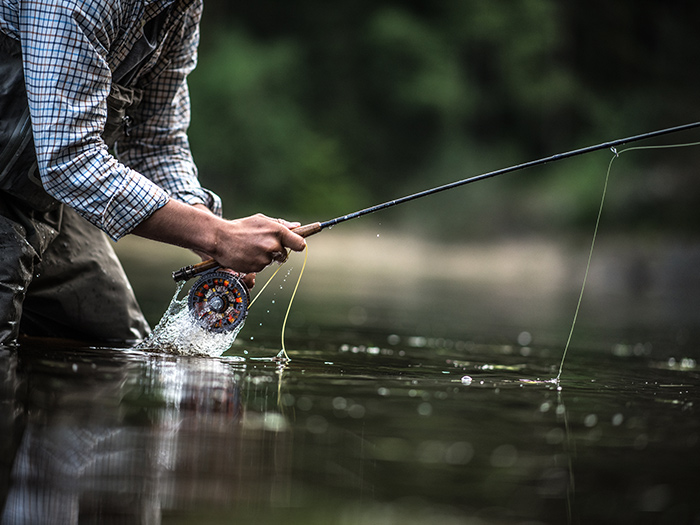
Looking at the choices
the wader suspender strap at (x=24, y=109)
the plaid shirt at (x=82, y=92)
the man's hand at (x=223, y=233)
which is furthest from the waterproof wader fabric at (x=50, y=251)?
the man's hand at (x=223, y=233)

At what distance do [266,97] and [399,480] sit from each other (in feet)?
82.1

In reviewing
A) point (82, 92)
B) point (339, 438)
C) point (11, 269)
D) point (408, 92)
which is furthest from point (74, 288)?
point (408, 92)

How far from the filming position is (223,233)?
2805mm

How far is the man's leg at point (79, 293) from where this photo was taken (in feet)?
11.1

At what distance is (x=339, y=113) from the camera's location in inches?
1097

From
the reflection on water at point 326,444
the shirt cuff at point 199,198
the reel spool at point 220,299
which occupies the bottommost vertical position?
the reflection on water at point 326,444

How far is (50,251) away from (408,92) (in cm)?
2503

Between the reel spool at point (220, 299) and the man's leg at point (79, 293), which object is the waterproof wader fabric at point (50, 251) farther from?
the reel spool at point (220, 299)

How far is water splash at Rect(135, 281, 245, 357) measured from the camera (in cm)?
319

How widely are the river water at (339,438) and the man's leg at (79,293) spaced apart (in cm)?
23

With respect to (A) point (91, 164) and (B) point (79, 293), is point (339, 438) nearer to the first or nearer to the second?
(A) point (91, 164)

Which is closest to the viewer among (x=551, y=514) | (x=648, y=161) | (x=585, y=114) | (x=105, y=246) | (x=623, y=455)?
(x=551, y=514)

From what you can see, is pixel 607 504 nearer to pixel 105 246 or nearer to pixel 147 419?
pixel 147 419

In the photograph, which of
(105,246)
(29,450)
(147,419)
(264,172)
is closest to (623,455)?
(147,419)
